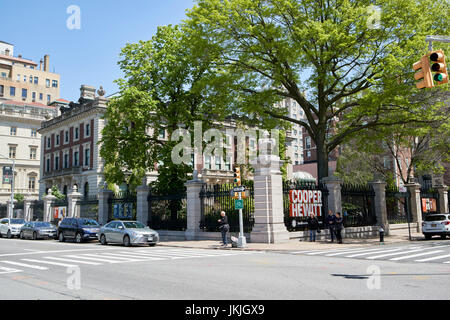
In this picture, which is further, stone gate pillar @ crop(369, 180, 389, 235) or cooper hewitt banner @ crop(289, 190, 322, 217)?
stone gate pillar @ crop(369, 180, 389, 235)

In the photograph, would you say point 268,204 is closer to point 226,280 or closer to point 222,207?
point 222,207

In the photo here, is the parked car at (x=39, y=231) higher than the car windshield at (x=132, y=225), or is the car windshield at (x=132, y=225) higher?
the car windshield at (x=132, y=225)

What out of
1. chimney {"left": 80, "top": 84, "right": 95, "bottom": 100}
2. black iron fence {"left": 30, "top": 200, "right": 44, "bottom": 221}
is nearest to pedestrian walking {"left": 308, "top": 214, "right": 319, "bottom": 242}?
black iron fence {"left": 30, "top": 200, "right": 44, "bottom": 221}

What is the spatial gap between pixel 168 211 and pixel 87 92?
42710 mm

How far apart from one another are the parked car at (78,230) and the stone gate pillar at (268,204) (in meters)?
11.0

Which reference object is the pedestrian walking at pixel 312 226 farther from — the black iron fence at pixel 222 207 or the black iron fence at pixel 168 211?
the black iron fence at pixel 168 211

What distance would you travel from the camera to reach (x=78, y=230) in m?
25.9

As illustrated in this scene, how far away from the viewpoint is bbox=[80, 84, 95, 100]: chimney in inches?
2508

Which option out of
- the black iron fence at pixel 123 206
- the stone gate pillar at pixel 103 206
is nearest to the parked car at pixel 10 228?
the stone gate pillar at pixel 103 206

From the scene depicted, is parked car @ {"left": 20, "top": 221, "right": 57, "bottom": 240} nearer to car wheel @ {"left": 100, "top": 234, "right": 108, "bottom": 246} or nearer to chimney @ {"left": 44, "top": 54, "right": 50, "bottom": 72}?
car wheel @ {"left": 100, "top": 234, "right": 108, "bottom": 246}

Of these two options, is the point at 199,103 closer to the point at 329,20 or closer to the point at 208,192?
the point at 208,192

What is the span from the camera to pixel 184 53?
1177 inches

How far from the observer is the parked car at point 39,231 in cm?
2959

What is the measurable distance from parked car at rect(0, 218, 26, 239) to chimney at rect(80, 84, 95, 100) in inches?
1292
